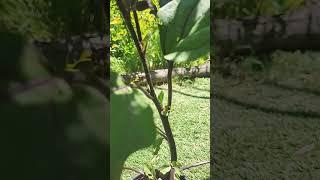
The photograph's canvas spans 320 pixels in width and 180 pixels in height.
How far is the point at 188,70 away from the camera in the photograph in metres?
1.52

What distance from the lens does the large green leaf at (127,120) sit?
27.3 inches

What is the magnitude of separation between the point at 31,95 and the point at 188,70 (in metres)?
0.86

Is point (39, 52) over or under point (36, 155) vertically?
over

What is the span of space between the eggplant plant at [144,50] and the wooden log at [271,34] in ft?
4.38

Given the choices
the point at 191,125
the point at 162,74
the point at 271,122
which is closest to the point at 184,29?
the point at 162,74

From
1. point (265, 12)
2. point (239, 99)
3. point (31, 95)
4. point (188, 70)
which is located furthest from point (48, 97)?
point (265, 12)

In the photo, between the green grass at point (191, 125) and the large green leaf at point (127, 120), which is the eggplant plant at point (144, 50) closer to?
the large green leaf at point (127, 120)

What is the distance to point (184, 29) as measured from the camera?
0.79 meters

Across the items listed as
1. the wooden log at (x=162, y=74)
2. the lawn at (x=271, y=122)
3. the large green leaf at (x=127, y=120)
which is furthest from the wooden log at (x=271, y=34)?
the large green leaf at (x=127, y=120)

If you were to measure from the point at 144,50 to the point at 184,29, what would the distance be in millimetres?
73

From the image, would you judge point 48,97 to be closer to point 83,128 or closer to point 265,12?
point 83,128

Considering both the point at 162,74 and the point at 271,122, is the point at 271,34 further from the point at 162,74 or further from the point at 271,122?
the point at 162,74

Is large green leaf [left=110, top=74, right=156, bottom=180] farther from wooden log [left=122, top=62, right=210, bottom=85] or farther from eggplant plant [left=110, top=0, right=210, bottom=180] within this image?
wooden log [left=122, top=62, right=210, bottom=85]

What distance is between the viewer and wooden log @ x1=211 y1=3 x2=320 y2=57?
2.23 meters
